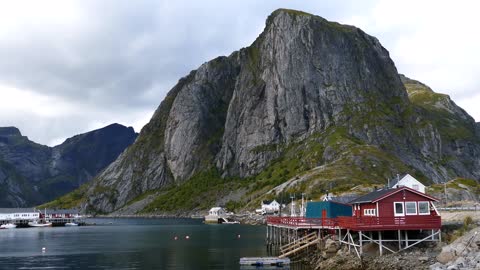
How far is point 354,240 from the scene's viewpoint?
220 feet

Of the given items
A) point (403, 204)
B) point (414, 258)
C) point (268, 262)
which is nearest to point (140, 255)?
point (268, 262)

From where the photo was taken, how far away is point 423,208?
63375 mm

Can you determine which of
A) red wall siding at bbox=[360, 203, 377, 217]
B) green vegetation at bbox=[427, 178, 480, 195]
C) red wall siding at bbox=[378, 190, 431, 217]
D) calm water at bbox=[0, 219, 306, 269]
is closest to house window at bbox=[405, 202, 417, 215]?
red wall siding at bbox=[378, 190, 431, 217]

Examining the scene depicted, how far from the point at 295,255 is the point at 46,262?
1561 inches

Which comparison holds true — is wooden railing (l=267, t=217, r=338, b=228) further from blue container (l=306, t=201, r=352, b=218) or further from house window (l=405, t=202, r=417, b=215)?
house window (l=405, t=202, r=417, b=215)

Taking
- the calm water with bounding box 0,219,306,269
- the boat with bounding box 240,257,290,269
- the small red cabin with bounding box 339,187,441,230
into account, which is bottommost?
the calm water with bounding box 0,219,306,269

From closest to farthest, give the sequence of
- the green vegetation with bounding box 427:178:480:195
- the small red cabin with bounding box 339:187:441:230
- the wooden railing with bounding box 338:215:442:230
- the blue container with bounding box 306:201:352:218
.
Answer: the wooden railing with bounding box 338:215:442:230, the small red cabin with bounding box 339:187:441:230, the blue container with bounding box 306:201:352:218, the green vegetation with bounding box 427:178:480:195

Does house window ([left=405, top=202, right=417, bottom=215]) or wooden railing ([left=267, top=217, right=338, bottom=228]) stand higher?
house window ([left=405, top=202, right=417, bottom=215])

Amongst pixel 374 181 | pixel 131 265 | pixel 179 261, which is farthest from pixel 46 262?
pixel 374 181

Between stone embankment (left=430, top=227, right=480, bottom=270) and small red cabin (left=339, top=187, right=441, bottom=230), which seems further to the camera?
small red cabin (left=339, top=187, right=441, bottom=230)

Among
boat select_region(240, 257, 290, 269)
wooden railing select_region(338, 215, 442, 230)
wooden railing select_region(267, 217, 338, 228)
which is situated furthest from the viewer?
wooden railing select_region(267, 217, 338, 228)

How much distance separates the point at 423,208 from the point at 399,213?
2950mm

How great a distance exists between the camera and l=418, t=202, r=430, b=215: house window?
2490 inches

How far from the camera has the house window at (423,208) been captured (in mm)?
63250
